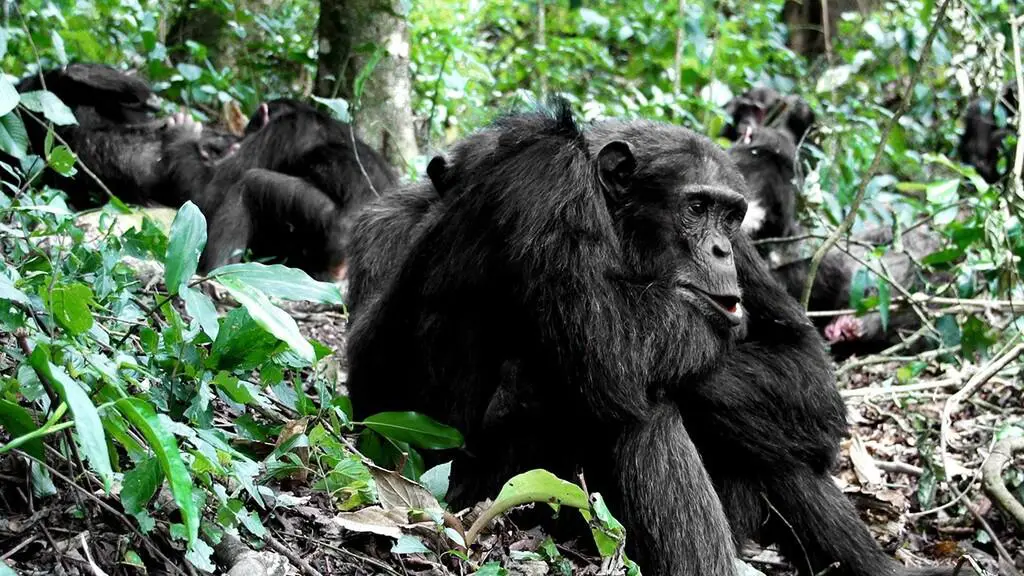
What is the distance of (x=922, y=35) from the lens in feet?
34.5

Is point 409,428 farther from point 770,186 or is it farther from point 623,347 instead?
point 770,186

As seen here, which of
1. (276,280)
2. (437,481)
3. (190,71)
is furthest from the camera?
(190,71)

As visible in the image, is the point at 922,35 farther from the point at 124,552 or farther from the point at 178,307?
the point at 124,552

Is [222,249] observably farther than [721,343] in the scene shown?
Yes

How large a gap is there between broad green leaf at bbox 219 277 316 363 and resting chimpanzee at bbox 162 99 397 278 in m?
5.22

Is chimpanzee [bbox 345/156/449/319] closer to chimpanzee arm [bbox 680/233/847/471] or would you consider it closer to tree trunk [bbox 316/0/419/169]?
chimpanzee arm [bbox 680/233/847/471]

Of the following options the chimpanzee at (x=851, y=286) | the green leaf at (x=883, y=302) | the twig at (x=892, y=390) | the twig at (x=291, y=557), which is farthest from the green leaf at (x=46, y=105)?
the chimpanzee at (x=851, y=286)

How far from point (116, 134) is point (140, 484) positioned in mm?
6617

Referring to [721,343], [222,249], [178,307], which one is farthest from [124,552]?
[222,249]

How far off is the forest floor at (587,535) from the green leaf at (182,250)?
532 mm

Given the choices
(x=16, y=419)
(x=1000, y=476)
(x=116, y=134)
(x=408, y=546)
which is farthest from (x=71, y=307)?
(x=116, y=134)

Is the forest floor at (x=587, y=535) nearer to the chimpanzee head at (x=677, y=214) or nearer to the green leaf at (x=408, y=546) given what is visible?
the green leaf at (x=408, y=546)

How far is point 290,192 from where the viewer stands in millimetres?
7758

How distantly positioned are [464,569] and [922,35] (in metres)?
9.05
